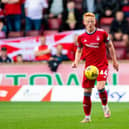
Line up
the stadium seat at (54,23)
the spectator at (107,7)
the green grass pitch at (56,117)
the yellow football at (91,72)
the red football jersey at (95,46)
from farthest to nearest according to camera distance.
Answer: the stadium seat at (54,23)
the spectator at (107,7)
the red football jersey at (95,46)
the yellow football at (91,72)
the green grass pitch at (56,117)

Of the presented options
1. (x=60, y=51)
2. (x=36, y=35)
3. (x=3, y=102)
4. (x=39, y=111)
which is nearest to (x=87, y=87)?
(x=39, y=111)

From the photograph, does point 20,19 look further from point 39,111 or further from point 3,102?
point 39,111

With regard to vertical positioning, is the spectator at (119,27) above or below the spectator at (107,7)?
below

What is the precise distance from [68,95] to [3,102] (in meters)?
1.94

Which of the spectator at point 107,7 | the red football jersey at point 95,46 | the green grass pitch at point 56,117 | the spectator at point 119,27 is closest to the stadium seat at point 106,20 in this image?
the spectator at point 107,7

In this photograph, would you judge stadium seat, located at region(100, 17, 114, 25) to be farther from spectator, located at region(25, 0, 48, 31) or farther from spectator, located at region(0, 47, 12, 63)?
spectator, located at region(0, 47, 12, 63)

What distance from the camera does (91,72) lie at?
1199 centimetres

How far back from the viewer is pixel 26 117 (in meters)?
13.1

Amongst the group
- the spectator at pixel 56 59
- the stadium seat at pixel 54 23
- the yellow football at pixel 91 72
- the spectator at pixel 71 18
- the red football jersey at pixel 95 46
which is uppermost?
the red football jersey at pixel 95 46

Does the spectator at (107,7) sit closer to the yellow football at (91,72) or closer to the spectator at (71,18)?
the spectator at (71,18)

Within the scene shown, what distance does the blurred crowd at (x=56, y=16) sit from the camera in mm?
21203

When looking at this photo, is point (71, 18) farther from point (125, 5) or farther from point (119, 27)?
point (125, 5)

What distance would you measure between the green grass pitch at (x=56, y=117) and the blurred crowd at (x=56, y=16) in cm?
482

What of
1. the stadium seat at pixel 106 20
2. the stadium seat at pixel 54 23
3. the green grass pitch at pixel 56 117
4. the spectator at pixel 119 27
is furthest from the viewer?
the stadium seat at pixel 54 23
